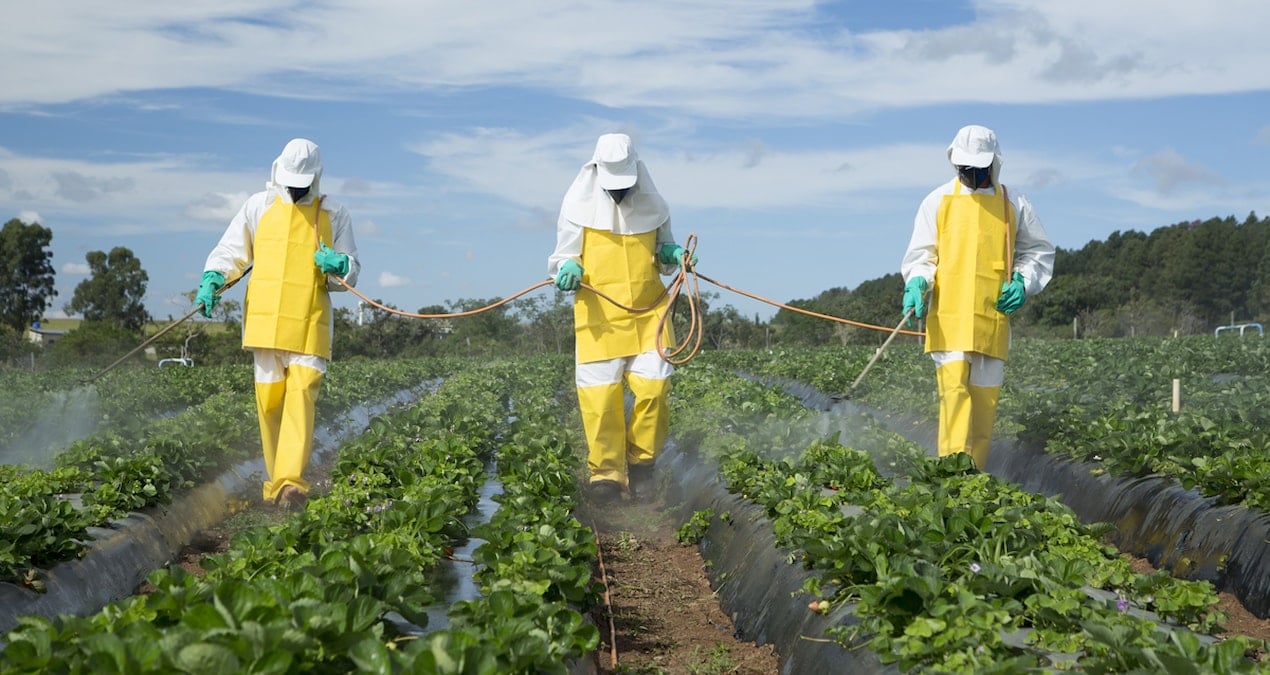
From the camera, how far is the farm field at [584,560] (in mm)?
3055

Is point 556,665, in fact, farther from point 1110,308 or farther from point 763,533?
point 1110,308

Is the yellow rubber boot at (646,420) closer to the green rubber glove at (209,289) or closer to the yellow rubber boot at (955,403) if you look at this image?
the yellow rubber boot at (955,403)

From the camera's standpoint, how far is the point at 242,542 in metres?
4.38

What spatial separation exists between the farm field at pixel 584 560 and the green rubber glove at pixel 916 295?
888 millimetres

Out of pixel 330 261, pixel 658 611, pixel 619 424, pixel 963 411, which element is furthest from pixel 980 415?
pixel 330 261

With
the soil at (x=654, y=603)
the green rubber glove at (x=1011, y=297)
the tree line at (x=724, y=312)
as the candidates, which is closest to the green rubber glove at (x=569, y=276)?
the soil at (x=654, y=603)

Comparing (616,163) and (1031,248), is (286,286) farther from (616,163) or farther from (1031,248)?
(1031,248)

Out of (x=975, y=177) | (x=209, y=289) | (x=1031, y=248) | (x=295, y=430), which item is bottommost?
(x=295, y=430)

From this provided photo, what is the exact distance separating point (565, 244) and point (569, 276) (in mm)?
316

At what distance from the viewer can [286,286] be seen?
733 centimetres

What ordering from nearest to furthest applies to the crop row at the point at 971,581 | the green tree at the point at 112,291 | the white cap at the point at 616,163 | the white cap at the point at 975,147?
the crop row at the point at 971,581 → the white cap at the point at 975,147 → the white cap at the point at 616,163 → the green tree at the point at 112,291

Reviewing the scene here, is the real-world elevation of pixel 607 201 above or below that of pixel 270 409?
above

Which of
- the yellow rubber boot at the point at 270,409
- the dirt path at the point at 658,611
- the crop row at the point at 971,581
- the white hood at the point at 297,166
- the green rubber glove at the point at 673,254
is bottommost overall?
the dirt path at the point at 658,611

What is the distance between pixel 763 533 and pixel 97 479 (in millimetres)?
3684
